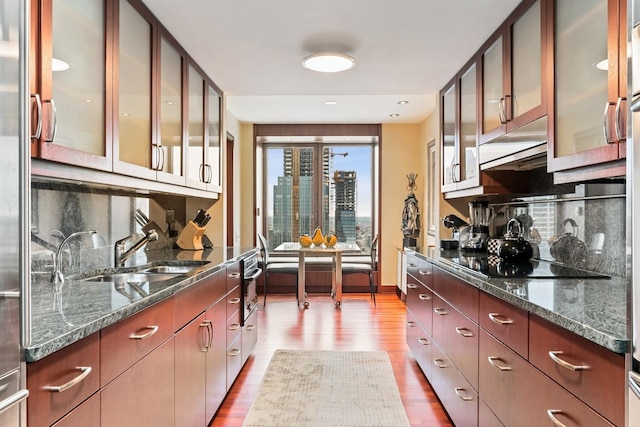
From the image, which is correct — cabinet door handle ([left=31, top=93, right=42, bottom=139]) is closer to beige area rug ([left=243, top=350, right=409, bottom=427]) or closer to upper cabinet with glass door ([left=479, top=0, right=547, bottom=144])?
beige area rug ([left=243, top=350, right=409, bottom=427])

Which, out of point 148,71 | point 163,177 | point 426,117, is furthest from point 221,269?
point 426,117

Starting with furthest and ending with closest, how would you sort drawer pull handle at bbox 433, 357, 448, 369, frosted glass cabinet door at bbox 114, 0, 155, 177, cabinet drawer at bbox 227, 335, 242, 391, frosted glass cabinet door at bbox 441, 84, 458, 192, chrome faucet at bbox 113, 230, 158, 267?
frosted glass cabinet door at bbox 441, 84, 458, 192, cabinet drawer at bbox 227, 335, 242, 391, drawer pull handle at bbox 433, 357, 448, 369, chrome faucet at bbox 113, 230, 158, 267, frosted glass cabinet door at bbox 114, 0, 155, 177

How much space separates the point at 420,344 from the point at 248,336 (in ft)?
4.33

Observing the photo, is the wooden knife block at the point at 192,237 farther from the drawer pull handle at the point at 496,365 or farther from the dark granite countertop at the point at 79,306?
the drawer pull handle at the point at 496,365

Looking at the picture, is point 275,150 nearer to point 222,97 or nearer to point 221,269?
point 222,97

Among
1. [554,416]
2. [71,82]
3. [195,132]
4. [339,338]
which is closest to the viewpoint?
[554,416]

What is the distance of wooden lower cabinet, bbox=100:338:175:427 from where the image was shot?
4.11 ft

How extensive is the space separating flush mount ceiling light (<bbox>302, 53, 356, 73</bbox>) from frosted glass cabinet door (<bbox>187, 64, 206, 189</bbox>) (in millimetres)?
778

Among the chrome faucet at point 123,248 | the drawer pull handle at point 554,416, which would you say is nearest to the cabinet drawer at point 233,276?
the chrome faucet at point 123,248

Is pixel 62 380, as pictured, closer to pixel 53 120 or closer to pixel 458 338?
pixel 53 120

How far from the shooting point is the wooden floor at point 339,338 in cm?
257

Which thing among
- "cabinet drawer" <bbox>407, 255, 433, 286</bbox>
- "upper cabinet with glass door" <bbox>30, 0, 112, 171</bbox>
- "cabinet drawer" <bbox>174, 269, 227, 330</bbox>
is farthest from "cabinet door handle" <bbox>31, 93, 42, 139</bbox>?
"cabinet drawer" <bbox>407, 255, 433, 286</bbox>

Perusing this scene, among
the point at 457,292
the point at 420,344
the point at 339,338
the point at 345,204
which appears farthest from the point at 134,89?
the point at 345,204

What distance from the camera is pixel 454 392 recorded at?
7.43 ft
